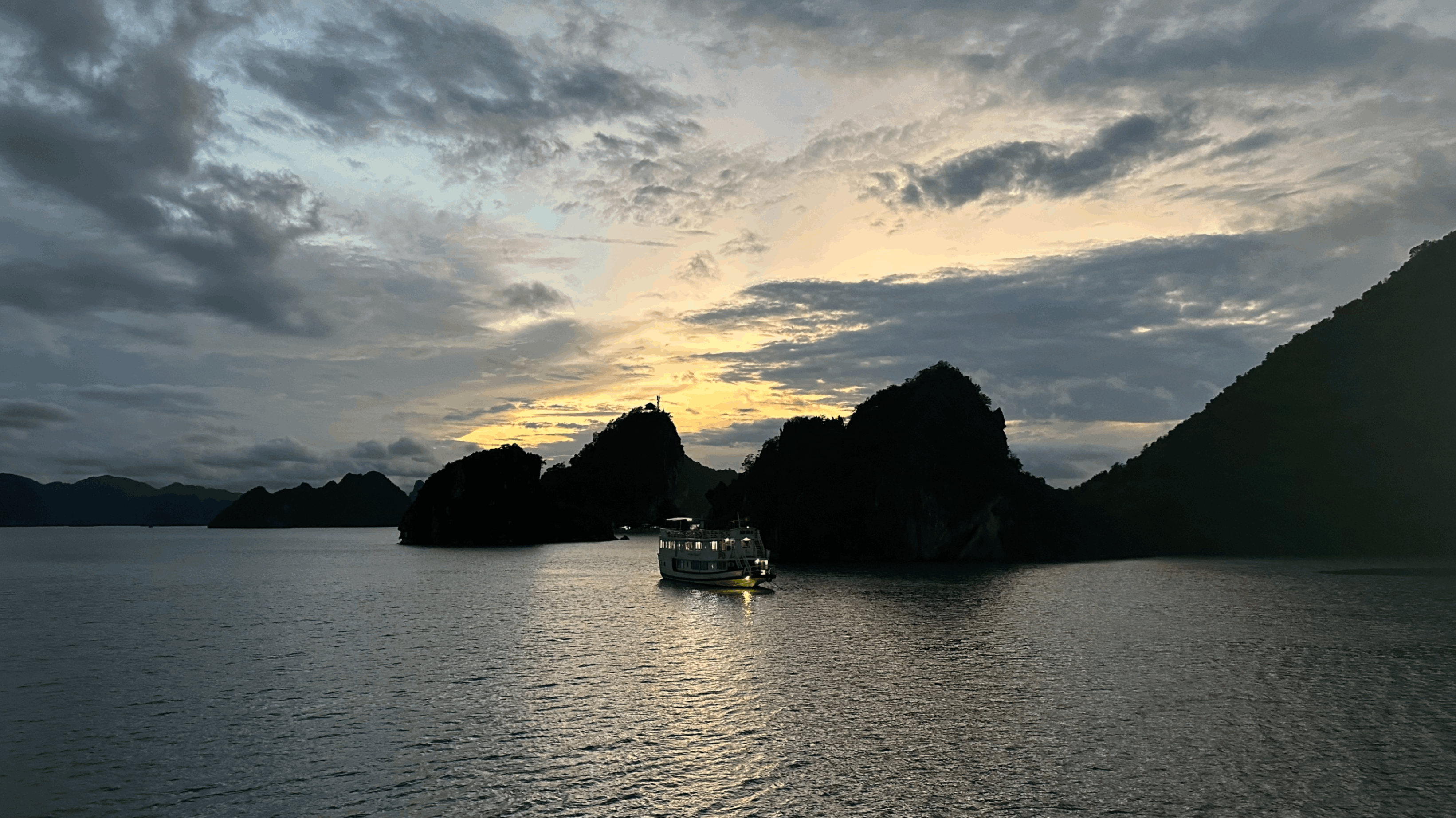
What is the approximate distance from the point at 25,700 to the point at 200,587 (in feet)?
268

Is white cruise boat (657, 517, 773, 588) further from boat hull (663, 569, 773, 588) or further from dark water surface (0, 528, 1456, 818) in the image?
dark water surface (0, 528, 1456, 818)

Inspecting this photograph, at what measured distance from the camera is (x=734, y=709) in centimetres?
4412

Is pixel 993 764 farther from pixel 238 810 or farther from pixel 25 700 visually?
pixel 25 700

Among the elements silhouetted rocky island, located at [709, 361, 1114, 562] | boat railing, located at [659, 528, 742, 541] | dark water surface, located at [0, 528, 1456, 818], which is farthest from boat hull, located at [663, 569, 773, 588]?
silhouetted rocky island, located at [709, 361, 1114, 562]

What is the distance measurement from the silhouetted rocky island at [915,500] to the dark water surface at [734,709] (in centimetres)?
8559

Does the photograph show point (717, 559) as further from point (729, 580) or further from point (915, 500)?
point (915, 500)

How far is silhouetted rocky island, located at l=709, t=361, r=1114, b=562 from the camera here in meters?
178

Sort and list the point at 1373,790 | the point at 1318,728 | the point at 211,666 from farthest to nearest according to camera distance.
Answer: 1. the point at 211,666
2. the point at 1318,728
3. the point at 1373,790

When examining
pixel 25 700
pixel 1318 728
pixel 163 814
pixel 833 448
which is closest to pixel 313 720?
pixel 163 814

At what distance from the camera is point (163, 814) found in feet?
94.1

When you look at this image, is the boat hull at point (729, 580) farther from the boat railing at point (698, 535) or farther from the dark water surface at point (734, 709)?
the dark water surface at point (734, 709)

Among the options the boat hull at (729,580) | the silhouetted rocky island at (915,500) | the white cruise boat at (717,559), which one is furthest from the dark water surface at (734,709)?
the silhouetted rocky island at (915,500)

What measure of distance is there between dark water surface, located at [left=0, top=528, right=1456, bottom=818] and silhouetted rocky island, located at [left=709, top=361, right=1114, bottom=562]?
85.6m

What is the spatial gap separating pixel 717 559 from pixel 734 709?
220 ft
